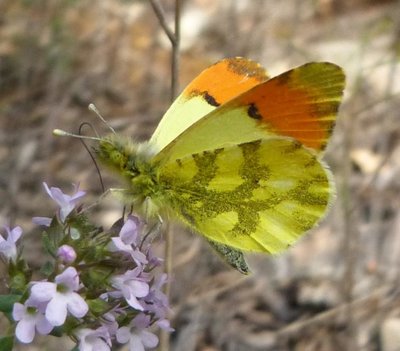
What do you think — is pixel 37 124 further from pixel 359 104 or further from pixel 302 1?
pixel 302 1

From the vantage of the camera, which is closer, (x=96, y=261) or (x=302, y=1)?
(x=96, y=261)

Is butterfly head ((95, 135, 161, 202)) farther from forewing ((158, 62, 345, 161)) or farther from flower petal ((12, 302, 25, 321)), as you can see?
flower petal ((12, 302, 25, 321))

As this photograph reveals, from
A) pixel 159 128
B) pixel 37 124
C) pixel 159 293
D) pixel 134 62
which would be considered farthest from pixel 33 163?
pixel 159 293

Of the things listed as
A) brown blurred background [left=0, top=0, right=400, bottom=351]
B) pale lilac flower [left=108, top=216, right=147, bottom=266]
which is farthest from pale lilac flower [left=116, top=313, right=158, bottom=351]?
brown blurred background [left=0, top=0, right=400, bottom=351]

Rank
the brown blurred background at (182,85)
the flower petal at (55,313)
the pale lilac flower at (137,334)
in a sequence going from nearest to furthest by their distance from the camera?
1. the flower petal at (55,313)
2. the pale lilac flower at (137,334)
3. the brown blurred background at (182,85)

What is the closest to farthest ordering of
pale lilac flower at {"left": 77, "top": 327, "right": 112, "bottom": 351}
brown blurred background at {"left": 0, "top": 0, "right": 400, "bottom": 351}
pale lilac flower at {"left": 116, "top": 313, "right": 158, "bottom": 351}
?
pale lilac flower at {"left": 77, "top": 327, "right": 112, "bottom": 351}
pale lilac flower at {"left": 116, "top": 313, "right": 158, "bottom": 351}
brown blurred background at {"left": 0, "top": 0, "right": 400, "bottom": 351}

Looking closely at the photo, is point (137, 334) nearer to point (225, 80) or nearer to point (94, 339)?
point (94, 339)

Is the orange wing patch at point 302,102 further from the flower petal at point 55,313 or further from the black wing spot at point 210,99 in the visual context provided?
the flower petal at point 55,313

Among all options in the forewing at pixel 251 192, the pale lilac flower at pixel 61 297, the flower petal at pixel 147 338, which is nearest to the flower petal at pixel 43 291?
the pale lilac flower at pixel 61 297
